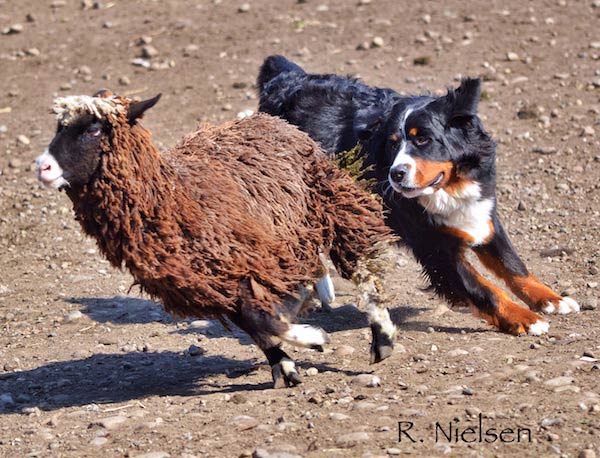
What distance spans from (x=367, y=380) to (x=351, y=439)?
1028mm

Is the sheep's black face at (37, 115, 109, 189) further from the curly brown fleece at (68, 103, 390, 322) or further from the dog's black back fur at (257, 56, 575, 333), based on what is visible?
the dog's black back fur at (257, 56, 575, 333)

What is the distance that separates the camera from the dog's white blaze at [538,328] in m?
7.07

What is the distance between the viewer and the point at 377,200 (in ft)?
23.2

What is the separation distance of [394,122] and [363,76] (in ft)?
18.6

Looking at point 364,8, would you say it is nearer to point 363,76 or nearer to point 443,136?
point 363,76

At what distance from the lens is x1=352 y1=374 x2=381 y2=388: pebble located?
628cm

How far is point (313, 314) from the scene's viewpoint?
27.1 ft

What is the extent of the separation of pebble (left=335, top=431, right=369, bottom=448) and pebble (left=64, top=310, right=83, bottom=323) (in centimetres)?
332

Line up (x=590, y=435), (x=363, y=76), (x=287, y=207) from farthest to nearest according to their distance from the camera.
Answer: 1. (x=363, y=76)
2. (x=287, y=207)
3. (x=590, y=435)

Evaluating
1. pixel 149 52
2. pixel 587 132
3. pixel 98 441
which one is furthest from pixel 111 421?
pixel 149 52

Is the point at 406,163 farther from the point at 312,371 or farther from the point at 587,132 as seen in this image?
the point at 587,132

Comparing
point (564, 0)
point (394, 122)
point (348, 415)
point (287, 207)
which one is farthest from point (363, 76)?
point (348, 415)
